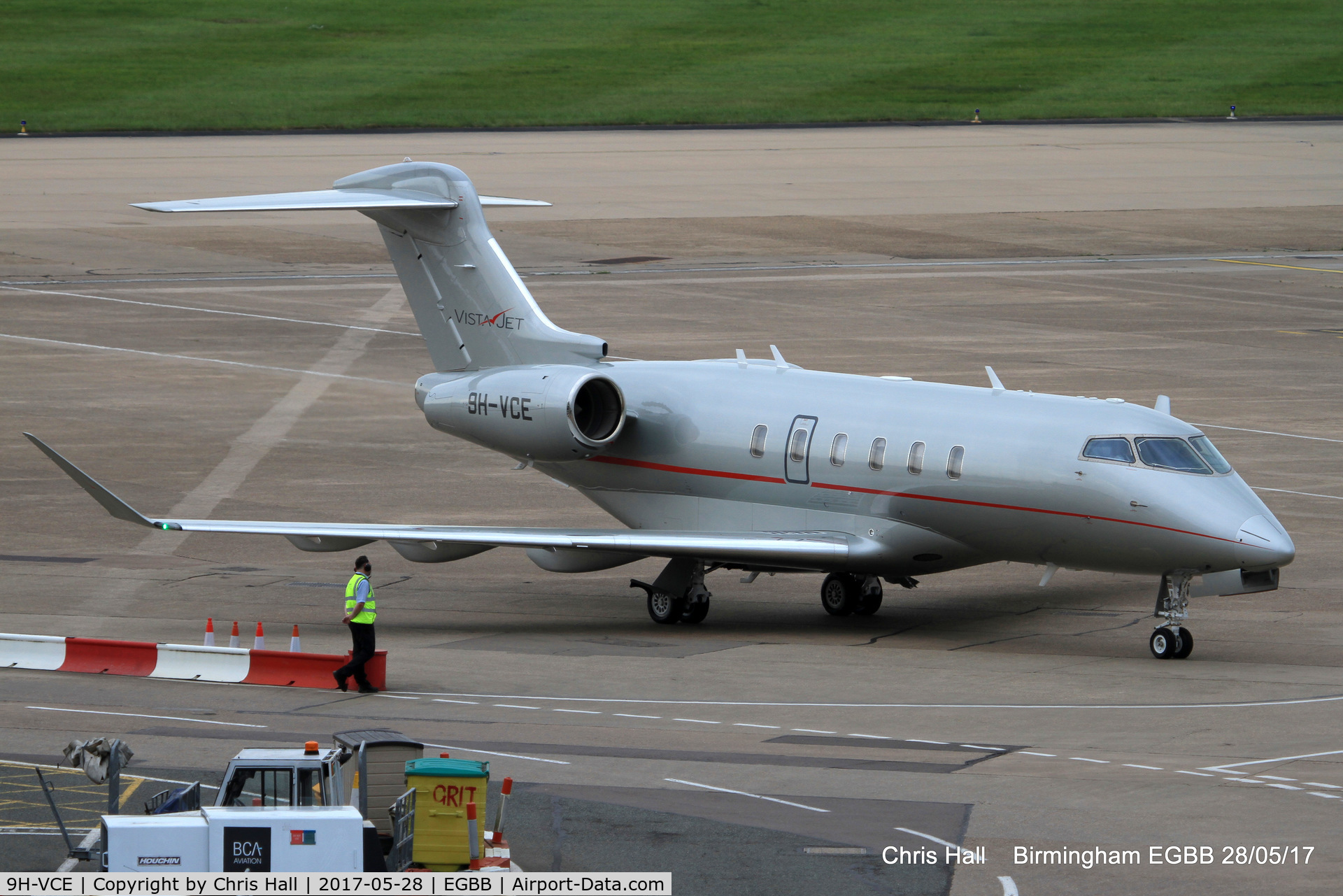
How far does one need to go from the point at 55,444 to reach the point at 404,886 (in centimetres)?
2749

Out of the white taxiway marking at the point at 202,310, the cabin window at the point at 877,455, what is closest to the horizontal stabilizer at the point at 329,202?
the cabin window at the point at 877,455

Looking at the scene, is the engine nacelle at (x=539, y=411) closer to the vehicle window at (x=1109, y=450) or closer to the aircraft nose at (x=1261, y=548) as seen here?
the vehicle window at (x=1109, y=450)

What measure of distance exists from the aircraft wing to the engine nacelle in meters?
2.01

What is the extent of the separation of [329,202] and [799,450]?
8.57m

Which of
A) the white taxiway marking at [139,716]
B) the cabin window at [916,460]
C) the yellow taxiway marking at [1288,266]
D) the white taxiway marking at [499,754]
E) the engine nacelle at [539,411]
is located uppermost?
the yellow taxiway marking at [1288,266]

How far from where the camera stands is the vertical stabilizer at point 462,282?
105 feet

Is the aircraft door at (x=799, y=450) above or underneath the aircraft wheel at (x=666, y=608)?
above

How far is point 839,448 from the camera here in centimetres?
2764

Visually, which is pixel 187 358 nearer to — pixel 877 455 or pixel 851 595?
pixel 851 595

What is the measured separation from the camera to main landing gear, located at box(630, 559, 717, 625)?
28.4 meters

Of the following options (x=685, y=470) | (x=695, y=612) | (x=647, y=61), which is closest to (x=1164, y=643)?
(x=695, y=612)

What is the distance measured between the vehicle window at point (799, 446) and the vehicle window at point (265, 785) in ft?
43.0

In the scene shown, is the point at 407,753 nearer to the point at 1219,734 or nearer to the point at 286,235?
the point at 1219,734

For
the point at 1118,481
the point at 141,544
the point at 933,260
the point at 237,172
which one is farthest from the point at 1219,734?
the point at 237,172
